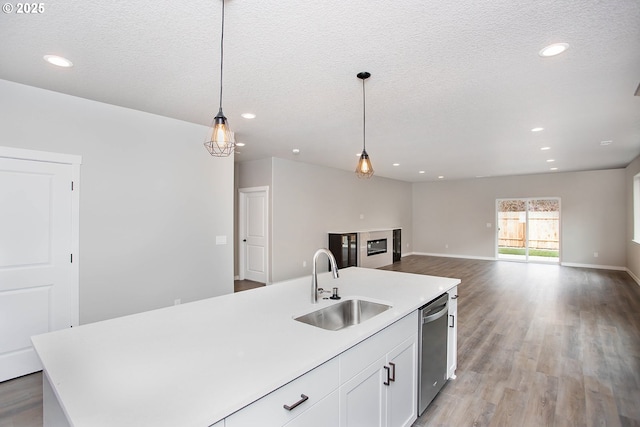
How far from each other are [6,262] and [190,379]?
2855mm

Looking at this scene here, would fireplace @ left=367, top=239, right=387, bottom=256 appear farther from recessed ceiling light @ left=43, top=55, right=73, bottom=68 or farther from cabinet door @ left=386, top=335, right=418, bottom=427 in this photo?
recessed ceiling light @ left=43, top=55, right=73, bottom=68

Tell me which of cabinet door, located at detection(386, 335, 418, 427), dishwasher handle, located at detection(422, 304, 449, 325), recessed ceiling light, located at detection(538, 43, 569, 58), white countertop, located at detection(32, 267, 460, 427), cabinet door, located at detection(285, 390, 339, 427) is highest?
recessed ceiling light, located at detection(538, 43, 569, 58)

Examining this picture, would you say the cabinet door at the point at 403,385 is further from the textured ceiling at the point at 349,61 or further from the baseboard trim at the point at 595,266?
the baseboard trim at the point at 595,266

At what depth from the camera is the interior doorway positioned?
9000 mm

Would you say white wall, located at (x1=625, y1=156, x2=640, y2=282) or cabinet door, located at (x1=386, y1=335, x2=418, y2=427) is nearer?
cabinet door, located at (x1=386, y1=335, x2=418, y2=427)

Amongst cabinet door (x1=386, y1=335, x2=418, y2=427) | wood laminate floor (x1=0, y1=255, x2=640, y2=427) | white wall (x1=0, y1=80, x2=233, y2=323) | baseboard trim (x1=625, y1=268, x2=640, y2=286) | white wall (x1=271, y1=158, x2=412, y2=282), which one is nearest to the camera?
cabinet door (x1=386, y1=335, x2=418, y2=427)

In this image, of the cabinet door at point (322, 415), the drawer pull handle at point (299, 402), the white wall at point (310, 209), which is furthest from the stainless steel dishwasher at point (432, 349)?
the white wall at point (310, 209)

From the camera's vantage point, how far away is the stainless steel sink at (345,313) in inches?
81.2

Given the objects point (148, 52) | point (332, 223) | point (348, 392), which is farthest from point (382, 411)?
point (332, 223)

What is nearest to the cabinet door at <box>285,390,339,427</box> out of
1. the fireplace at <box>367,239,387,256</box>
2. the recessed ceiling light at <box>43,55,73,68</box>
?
the recessed ceiling light at <box>43,55,73,68</box>

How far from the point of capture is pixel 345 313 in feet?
7.38

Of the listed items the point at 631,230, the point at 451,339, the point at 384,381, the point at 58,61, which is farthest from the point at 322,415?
the point at 631,230

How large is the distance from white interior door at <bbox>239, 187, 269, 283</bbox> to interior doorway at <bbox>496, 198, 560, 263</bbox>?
23.9ft

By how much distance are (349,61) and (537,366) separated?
330cm
